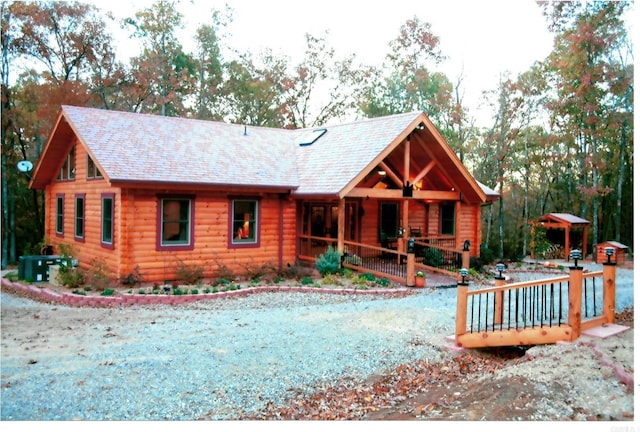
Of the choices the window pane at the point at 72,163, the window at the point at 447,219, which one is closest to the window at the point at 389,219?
the window at the point at 447,219

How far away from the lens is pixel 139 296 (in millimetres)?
8898

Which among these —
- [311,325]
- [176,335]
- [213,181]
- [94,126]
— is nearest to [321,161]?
[213,181]

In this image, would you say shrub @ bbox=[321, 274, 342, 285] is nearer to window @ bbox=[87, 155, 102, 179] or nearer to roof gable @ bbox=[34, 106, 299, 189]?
roof gable @ bbox=[34, 106, 299, 189]

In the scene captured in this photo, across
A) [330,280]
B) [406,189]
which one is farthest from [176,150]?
[406,189]

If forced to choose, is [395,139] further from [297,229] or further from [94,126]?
[94,126]

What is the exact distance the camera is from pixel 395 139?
11.6m

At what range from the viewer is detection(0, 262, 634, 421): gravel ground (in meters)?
4.69

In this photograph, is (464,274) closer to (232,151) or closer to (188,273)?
(188,273)

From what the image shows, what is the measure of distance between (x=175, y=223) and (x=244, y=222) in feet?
4.89

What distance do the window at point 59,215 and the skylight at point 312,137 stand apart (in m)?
5.97

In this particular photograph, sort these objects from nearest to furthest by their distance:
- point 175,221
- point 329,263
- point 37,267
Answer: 1. point 37,267
2. point 175,221
3. point 329,263

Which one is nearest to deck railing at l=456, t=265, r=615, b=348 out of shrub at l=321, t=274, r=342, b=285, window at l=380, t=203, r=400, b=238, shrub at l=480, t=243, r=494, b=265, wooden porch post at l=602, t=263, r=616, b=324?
wooden porch post at l=602, t=263, r=616, b=324

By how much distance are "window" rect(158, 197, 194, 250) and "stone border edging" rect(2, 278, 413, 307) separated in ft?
5.81

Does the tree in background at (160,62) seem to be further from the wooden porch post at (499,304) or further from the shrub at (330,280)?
the wooden porch post at (499,304)
